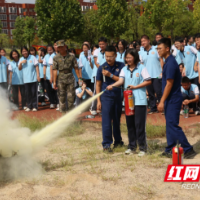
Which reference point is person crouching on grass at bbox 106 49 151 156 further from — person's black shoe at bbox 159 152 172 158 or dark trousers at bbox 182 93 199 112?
dark trousers at bbox 182 93 199 112

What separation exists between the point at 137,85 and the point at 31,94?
630 centimetres

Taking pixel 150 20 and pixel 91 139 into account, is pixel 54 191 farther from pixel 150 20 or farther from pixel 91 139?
pixel 150 20

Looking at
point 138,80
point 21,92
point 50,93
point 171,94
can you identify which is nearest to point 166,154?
point 171,94

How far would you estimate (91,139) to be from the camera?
735cm

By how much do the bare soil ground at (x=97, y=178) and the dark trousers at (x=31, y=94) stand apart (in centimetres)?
462

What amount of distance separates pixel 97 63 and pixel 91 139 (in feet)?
8.88

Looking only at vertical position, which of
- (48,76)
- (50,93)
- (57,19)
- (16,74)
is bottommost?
(50,93)

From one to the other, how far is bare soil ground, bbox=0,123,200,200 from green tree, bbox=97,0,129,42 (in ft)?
94.6

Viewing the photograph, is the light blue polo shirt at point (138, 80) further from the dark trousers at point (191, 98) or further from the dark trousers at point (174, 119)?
the dark trousers at point (191, 98)

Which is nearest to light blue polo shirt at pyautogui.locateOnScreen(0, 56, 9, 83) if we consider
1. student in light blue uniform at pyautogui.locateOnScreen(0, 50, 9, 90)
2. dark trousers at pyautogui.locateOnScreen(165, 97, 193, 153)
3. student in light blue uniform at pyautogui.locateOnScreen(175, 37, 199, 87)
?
student in light blue uniform at pyautogui.locateOnScreen(0, 50, 9, 90)

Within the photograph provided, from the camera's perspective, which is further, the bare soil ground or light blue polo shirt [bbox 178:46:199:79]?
light blue polo shirt [bbox 178:46:199:79]

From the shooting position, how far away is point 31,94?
11102 millimetres

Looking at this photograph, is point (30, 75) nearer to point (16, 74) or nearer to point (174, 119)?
point (16, 74)

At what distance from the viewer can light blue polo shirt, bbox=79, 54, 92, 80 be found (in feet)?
34.3
